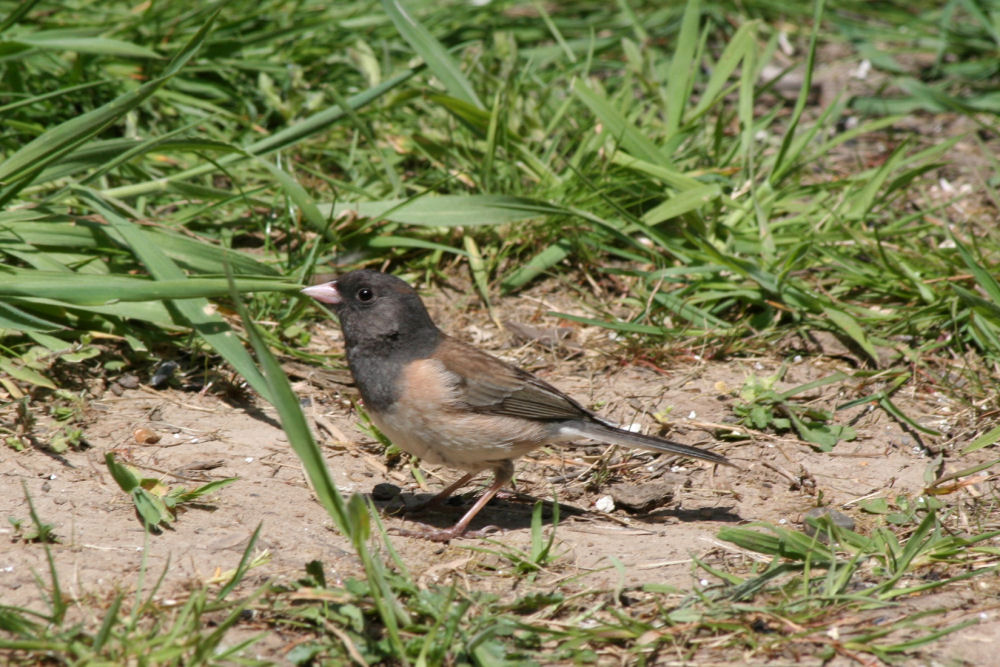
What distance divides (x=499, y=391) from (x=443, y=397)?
9.3 inches

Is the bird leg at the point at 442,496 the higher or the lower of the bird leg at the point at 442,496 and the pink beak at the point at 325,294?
the lower

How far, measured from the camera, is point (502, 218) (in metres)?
4.50

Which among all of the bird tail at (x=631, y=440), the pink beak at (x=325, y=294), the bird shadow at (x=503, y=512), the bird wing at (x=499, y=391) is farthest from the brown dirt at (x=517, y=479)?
the pink beak at (x=325, y=294)

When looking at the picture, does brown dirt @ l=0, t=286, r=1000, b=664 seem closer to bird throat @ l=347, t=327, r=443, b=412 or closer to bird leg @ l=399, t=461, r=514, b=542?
bird leg @ l=399, t=461, r=514, b=542

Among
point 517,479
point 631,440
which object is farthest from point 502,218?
point 631,440

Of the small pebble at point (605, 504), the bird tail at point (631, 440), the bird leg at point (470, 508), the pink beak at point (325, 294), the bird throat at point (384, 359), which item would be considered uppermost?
the pink beak at point (325, 294)

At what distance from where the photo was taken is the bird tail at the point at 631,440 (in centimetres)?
359

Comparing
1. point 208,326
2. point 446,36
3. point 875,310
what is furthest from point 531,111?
point 208,326

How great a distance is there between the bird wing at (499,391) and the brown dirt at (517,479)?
37cm

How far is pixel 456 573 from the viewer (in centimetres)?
306

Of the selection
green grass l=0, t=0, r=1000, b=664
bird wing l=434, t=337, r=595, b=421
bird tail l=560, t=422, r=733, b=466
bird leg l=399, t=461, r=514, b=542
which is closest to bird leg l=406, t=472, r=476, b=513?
bird leg l=399, t=461, r=514, b=542

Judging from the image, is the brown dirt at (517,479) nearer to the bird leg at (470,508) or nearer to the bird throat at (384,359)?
the bird leg at (470,508)

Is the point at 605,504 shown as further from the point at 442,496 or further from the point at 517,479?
the point at 442,496

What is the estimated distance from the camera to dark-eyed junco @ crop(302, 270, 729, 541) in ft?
11.6
